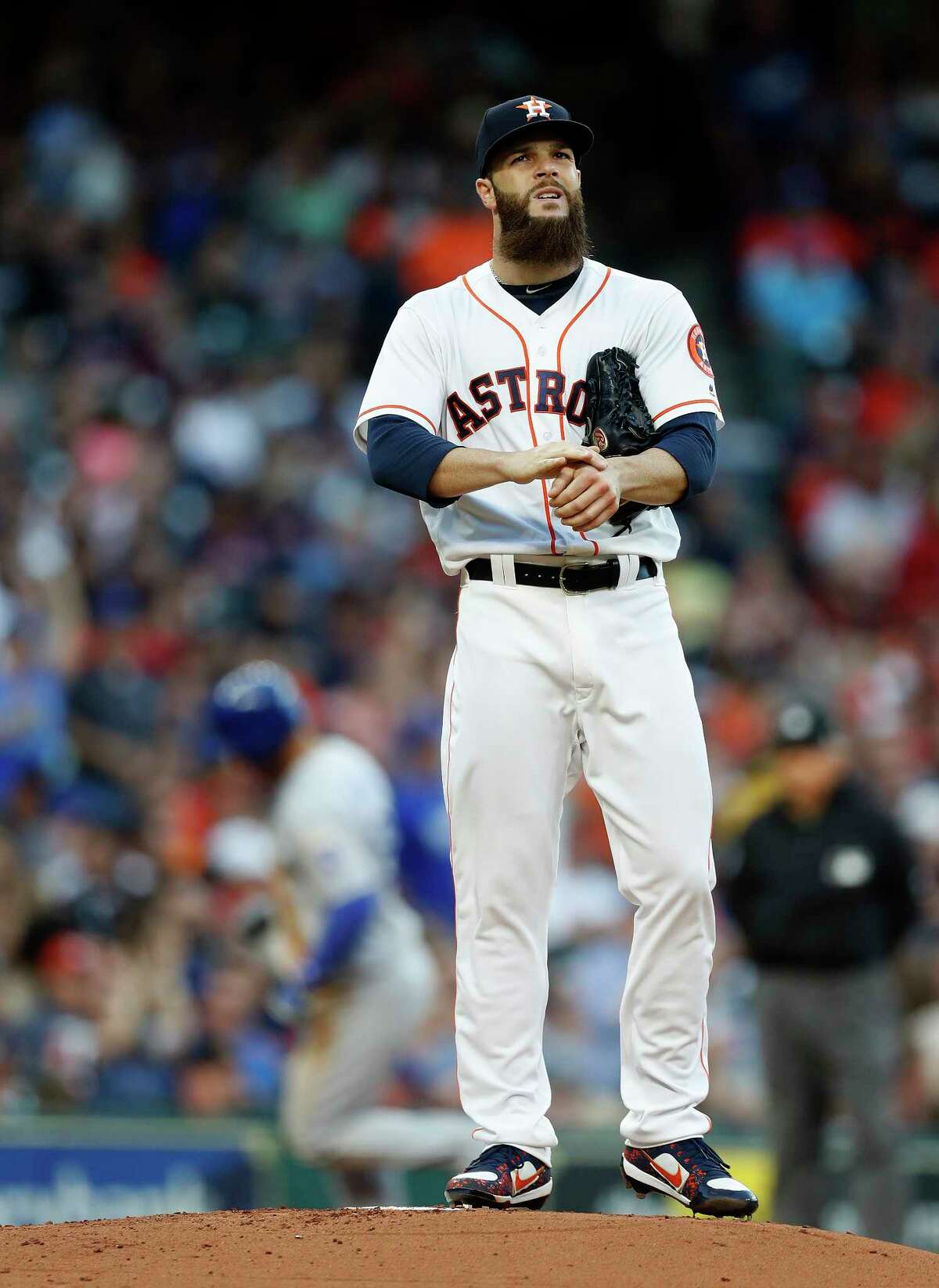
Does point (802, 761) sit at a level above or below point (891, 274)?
below

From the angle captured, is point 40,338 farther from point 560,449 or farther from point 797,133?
point 560,449

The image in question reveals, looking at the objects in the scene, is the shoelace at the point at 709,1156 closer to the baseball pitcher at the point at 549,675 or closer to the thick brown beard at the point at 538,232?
the baseball pitcher at the point at 549,675

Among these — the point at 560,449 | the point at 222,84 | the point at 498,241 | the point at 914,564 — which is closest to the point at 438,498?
the point at 560,449

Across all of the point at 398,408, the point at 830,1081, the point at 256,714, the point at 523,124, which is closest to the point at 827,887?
the point at 830,1081

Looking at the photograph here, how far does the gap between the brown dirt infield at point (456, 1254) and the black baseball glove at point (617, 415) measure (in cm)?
149

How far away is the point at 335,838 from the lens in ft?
23.9

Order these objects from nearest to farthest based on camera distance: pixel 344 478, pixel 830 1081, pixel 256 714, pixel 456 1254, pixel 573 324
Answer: pixel 456 1254
pixel 573 324
pixel 256 714
pixel 830 1081
pixel 344 478

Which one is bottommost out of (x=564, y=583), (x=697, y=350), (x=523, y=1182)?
(x=523, y=1182)

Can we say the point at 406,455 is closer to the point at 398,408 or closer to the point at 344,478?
the point at 398,408

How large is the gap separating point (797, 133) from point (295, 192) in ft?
11.7

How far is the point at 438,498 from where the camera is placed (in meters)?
4.41

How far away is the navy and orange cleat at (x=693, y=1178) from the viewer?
4.36m

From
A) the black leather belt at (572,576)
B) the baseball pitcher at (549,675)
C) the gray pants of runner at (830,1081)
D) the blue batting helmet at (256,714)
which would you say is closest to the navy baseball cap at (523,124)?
the baseball pitcher at (549,675)

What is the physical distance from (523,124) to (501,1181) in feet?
7.46
